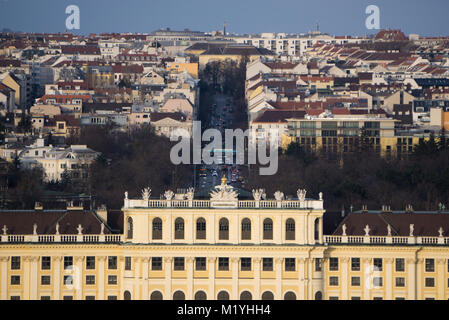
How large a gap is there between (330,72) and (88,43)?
135ft

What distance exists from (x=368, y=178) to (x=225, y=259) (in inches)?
1212

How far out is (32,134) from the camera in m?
102

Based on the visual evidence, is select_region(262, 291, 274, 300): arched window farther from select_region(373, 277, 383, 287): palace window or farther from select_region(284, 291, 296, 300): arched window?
select_region(373, 277, 383, 287): palace window

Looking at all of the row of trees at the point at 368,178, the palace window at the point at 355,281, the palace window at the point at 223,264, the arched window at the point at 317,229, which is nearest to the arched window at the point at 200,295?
the palace window at the point at 223,264

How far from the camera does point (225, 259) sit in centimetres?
4697

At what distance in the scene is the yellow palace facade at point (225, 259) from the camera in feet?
154

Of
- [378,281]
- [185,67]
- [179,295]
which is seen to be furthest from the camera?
[185,67]

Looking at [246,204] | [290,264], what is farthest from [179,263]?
[290,264]

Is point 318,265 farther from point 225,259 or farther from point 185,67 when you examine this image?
point 185,67

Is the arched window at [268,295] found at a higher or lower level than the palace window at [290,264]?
lower

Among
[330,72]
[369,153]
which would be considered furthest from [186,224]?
[330,72]

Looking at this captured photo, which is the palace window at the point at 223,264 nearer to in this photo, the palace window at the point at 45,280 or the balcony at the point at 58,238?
the balcony at the point at 58,238

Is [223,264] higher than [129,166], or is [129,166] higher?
[129,166]

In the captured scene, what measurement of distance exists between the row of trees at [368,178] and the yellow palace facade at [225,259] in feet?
50.6
